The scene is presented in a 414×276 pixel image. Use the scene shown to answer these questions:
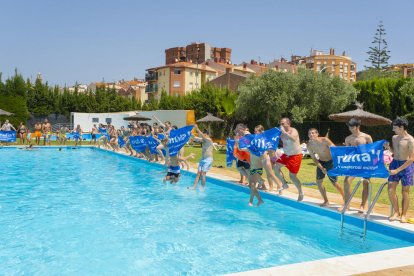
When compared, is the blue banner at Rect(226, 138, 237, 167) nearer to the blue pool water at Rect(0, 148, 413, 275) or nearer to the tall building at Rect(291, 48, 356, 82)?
the blue pool water at Rect(0, 148, 413, 275)

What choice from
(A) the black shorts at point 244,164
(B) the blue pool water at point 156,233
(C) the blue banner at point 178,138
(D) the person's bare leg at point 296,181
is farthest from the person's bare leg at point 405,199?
(C) the blue banner at point 178,138

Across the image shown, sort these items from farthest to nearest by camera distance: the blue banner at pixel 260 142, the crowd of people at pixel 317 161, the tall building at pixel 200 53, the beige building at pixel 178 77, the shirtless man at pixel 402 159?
the tall building at pixel 200 53
the beige building at pixel 178 77
the blue banner at pixel 260 142
the crowd of people at pixel 317 161
the shirtless man at pixel 402 159

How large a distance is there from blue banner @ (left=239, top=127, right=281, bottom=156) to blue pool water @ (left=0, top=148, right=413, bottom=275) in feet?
4.94

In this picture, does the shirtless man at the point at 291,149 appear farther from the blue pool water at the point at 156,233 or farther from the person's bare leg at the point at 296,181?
the blue pool water at the point at 156,233

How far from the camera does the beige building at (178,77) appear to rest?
9294 cm

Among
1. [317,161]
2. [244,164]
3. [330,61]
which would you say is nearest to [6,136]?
[244,164]

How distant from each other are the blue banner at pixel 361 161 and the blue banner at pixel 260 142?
2377mm

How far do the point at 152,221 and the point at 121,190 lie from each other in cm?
478

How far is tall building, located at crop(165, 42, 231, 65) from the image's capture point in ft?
395

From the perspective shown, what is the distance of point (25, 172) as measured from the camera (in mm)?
18500

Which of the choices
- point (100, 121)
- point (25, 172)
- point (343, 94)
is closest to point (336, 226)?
point (25, 172)

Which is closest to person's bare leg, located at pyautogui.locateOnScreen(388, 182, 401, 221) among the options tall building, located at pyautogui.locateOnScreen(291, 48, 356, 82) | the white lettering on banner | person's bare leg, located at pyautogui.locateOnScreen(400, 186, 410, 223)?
person's bare leg, located at pyautogui.locateOnScreen(400, 186, 410, 223)

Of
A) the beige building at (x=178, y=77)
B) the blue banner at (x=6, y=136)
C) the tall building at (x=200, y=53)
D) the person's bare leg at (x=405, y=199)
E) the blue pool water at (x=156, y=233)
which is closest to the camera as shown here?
the blue pool water at (x=156, y=233)

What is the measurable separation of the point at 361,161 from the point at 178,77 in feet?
285
